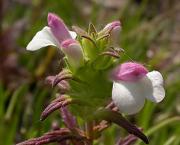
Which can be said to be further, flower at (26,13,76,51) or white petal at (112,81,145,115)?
flower at (26,13,76,51)

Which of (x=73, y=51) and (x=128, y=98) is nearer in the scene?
(x=128, y=98)

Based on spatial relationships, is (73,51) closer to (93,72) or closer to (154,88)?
(93,72)

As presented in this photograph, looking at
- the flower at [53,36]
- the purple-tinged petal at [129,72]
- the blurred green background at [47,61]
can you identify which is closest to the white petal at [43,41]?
the flower at [53,36]

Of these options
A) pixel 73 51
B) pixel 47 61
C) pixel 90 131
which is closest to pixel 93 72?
pixel 73 51

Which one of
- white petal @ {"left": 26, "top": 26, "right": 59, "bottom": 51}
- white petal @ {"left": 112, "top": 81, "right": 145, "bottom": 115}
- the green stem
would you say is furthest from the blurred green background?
white petal @ {"left": 112, "top": 81, "right": 145, "bottom": 115}

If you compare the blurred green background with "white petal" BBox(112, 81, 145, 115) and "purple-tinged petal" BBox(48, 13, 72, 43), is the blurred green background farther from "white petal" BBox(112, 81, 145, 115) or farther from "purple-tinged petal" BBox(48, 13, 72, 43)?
"white petal" BBox(112, 81, 145, 115)

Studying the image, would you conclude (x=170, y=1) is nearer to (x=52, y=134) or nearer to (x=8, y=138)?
(x=8, y=138)
